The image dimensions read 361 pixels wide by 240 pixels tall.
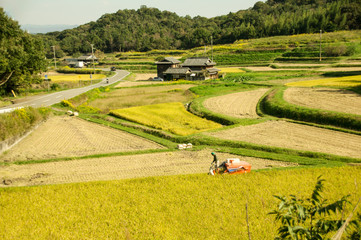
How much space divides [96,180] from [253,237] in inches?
334

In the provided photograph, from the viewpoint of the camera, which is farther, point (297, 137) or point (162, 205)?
point (297, 137)

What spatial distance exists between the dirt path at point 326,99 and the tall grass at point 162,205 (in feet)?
40.4

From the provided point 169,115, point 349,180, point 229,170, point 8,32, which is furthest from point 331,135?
point 8,32

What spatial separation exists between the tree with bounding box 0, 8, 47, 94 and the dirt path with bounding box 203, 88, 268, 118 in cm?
2070

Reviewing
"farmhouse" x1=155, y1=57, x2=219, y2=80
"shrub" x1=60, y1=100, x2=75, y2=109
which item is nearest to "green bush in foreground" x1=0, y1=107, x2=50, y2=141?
"shrub" x1=60, y1=100, x2=75, y2=109

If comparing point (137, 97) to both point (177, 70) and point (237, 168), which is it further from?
point (237, 168)

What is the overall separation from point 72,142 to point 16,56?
1617 cm

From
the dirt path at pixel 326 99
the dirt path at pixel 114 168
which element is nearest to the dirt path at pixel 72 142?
the dirt path at pixel 114 168

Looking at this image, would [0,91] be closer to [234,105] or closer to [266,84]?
[234,105]

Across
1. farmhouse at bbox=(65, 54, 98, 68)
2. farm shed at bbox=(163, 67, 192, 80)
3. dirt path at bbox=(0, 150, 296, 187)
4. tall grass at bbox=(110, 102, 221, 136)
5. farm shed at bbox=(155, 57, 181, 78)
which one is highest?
farmhouse at bbox=(65, 54, 98, 68)

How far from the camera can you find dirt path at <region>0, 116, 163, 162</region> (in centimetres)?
1905

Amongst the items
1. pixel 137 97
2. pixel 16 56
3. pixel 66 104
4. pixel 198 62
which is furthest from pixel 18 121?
pixel 198 62

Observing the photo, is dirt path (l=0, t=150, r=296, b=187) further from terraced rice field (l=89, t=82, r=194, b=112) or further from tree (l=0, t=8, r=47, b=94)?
tree (l=0, t=8, r=47, b=94)

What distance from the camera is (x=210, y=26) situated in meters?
136
